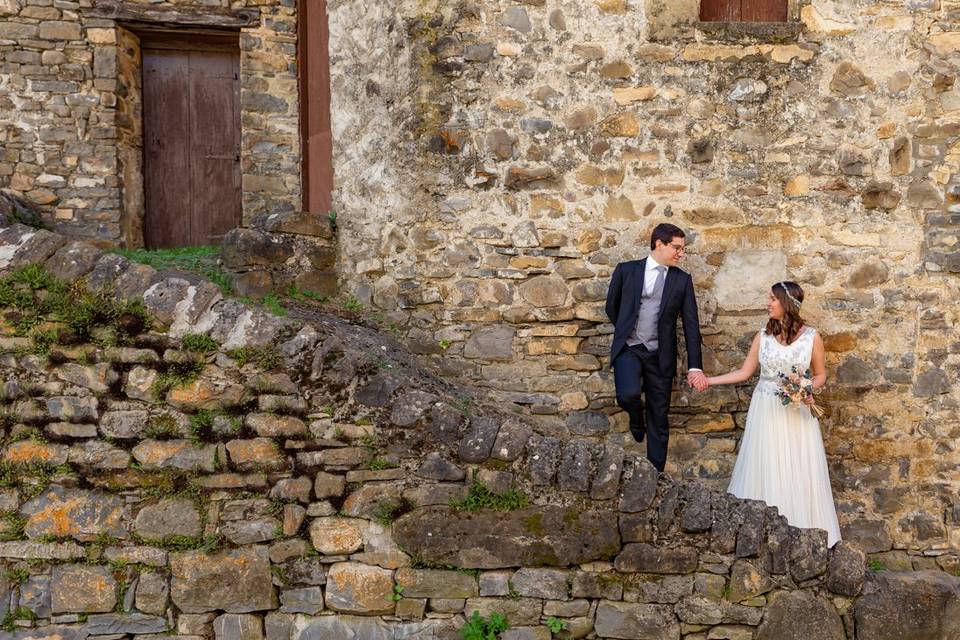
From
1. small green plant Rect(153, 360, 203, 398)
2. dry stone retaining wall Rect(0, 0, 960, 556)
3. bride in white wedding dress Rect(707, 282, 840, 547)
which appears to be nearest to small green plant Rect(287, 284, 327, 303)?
dry stone retaining wall Rect(0, 0, 960, 556)

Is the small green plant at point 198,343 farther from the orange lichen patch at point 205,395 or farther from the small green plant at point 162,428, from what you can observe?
the small green plant at point 162,428

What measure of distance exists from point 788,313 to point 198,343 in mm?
3063

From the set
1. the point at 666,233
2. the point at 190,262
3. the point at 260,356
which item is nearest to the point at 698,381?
the point at 666,233

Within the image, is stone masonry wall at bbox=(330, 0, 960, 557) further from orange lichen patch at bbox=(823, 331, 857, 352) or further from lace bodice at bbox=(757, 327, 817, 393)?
lace bodice at bbox=(757, 327, 817, 393)

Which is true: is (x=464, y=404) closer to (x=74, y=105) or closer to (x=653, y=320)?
(x=653, y=320)

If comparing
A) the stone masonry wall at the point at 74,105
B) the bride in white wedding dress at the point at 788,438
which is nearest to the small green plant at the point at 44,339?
the bride in white wedding dress at the point at 788,438

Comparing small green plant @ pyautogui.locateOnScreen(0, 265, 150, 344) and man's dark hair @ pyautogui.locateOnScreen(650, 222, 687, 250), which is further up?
man's dark hair @ pyautogui.locateOnScreen(650, 222, 687, 250)

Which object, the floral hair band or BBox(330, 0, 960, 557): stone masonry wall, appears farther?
BBox(330, 0, 960, 557): stone masonry wall

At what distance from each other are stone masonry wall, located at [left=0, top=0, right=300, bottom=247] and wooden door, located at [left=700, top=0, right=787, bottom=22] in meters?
4.21

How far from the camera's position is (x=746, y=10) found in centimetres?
526

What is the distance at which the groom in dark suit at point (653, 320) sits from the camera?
184 inches

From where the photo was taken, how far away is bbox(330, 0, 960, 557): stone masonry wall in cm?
504

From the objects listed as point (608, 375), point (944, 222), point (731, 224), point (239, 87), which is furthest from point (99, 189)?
point (944, 222)

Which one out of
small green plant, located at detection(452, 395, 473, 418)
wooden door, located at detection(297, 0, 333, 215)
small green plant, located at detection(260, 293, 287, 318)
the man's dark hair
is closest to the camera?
small green plant, located at detection(452, 395, 473, 418)
